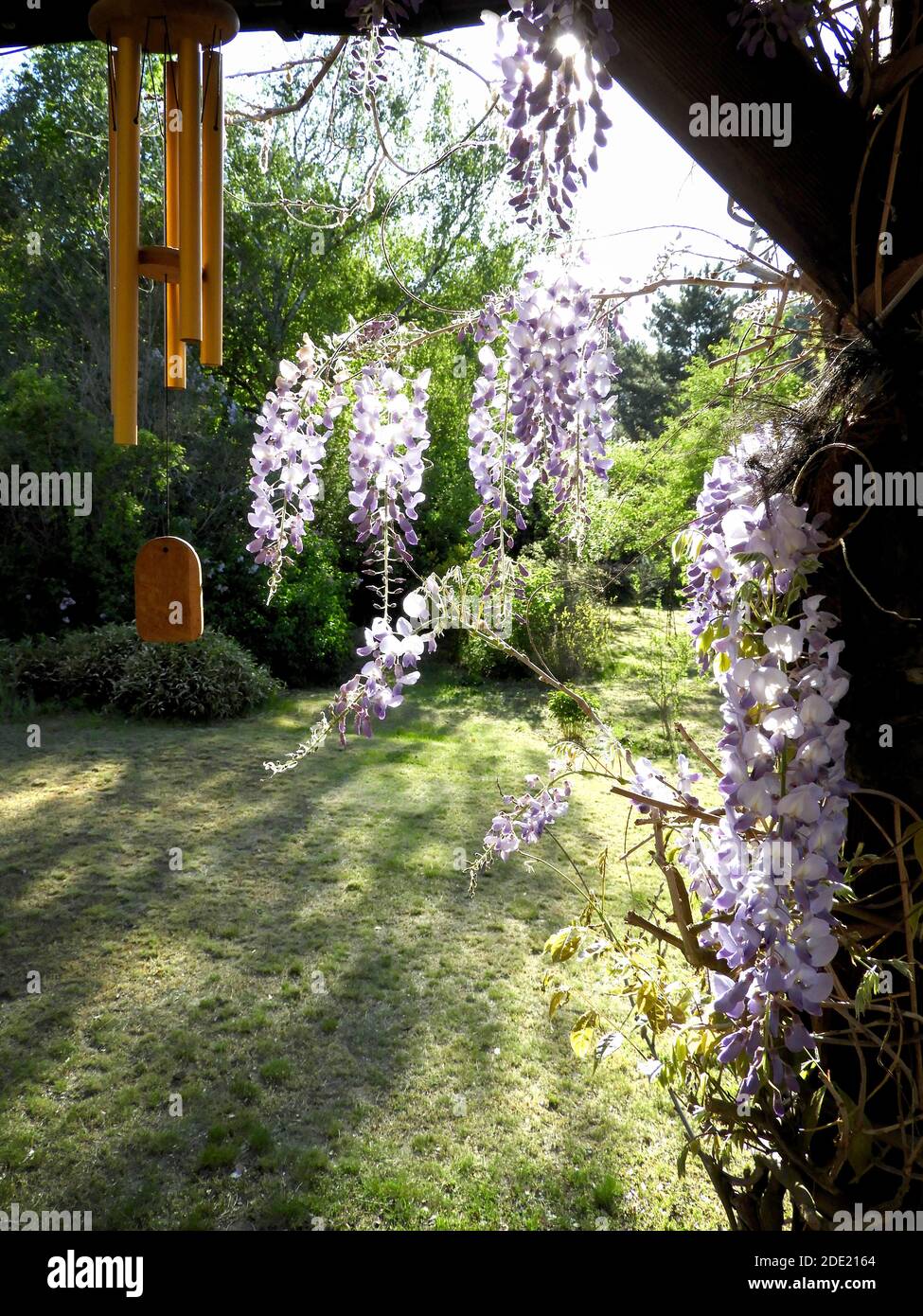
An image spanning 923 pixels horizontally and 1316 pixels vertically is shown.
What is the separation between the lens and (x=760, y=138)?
39.7 inches

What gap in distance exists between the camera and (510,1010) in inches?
107

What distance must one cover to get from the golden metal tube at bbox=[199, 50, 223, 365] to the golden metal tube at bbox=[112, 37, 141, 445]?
0.39 feet

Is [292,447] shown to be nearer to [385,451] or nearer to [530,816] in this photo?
[385,451]

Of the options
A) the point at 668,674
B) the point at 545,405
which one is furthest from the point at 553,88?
the point at 668,674

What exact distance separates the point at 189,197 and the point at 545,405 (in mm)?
755

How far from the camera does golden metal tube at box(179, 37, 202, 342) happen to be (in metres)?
1.54

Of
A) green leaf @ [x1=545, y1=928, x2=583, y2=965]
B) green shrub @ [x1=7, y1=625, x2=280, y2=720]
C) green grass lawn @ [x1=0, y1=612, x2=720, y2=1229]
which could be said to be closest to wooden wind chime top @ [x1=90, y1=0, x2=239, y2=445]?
green leaf @ [x1=545, y1=928, x2=583, y2=965]

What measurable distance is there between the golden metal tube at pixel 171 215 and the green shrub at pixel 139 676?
4.49 m

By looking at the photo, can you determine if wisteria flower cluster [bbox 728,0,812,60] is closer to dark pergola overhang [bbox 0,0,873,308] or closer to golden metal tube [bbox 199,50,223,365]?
dark pergola overhang [bbox 0,0,873,308]

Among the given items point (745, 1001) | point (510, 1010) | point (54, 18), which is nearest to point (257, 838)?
point (510, 1010)

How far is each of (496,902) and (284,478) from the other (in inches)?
89.3

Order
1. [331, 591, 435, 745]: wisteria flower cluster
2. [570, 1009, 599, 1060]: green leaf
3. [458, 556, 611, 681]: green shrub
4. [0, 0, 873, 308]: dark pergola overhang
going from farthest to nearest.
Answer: [458, 556, 611, 681]: green shrub
[570, 1009, 599, 1060]: green leaf
[331, 591, 435, 745]: wisteria flower cluster
[0, 0, 873, 308]: dark pergola overhang

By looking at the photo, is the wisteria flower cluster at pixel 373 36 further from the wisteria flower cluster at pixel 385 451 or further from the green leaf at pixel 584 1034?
the green leaf at pixel 584 1034
